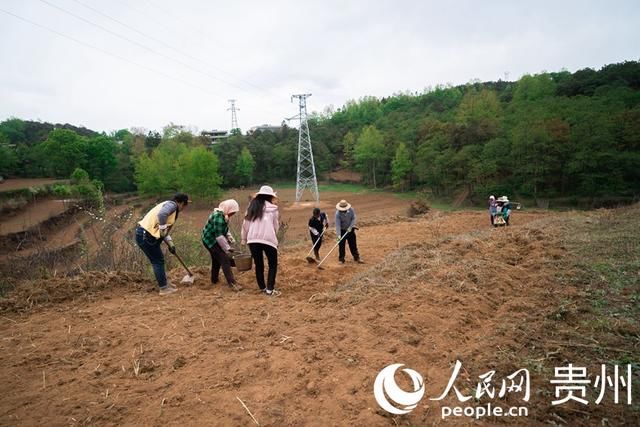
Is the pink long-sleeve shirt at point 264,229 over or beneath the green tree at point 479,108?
beneath

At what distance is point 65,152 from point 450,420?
176ft

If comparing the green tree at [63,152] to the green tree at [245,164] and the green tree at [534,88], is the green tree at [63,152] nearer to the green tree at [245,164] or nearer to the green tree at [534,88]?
the green tree at [245,164]

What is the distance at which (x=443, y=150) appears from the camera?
116 feet

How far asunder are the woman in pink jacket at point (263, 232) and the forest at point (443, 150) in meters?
26.3

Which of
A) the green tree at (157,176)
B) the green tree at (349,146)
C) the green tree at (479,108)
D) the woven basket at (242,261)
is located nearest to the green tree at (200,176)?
the green tree at (157,176)

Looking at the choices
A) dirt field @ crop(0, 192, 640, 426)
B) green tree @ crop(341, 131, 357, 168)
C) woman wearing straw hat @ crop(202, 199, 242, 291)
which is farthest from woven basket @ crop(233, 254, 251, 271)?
green tree @ crop(341, 131, 357, 168)

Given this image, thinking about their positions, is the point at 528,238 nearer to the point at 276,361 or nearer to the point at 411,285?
the point at 411,285

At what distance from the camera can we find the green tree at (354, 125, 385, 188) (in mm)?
48156

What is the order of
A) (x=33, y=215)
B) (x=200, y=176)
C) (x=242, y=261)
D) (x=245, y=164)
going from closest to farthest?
1. (x=242, y=261)
2. (x=33, y=215)
3. (x=200, y=176)
4. (x=245, y=164)

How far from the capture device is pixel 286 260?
7758mm

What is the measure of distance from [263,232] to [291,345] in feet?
6.83

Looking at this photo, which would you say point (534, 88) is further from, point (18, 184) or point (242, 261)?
point (18, 184)

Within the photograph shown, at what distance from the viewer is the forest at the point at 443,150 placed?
24344 mm

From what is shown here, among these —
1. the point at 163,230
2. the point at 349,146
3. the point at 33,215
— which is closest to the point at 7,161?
the point at 33,215
